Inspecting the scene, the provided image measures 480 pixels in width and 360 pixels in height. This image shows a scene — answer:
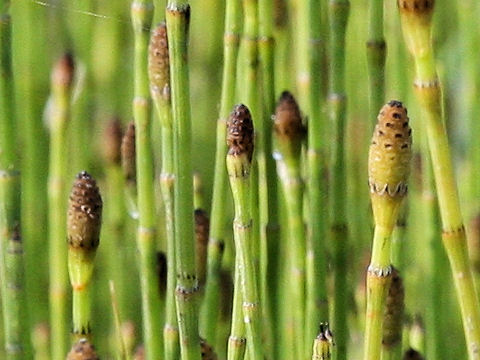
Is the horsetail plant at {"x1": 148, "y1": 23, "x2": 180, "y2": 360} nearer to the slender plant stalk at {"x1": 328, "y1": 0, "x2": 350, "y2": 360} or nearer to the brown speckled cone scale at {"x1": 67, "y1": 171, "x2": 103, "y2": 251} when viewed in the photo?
the brown speckled cone scale at {"x1": 67, "y1": 171, "x2": 103, "y2": 251}

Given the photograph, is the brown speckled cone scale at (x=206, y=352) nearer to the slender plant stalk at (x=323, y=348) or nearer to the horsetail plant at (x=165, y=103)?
the horsetail plant at (x=165, y=103)

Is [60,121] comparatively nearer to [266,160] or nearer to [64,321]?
[64,321]

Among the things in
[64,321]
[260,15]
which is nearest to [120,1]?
[64,321]

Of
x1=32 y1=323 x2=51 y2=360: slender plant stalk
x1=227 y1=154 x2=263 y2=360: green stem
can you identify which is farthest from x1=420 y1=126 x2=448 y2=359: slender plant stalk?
x1=32 y1=323 x2=51 y2=360: slender plant stalk

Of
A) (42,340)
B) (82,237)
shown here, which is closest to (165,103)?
(82,237)

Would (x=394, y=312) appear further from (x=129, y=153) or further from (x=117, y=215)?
(x=117, y=215)
